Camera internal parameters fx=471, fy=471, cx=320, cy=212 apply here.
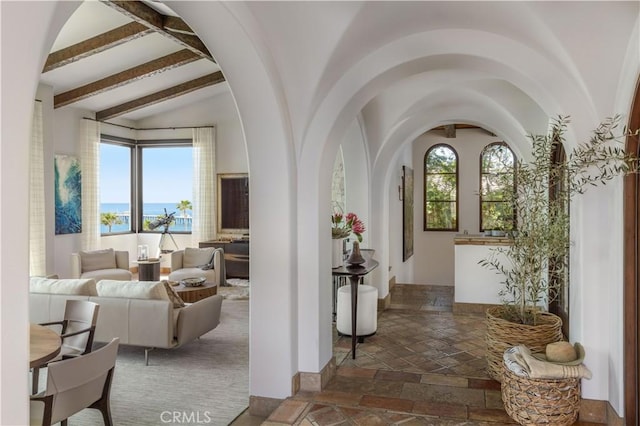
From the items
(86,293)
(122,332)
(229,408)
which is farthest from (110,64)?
(229,408)

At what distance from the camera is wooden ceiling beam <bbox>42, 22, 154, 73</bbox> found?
675cm

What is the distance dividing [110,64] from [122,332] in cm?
529

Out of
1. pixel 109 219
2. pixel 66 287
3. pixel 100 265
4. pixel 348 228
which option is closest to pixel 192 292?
pixel 66 287

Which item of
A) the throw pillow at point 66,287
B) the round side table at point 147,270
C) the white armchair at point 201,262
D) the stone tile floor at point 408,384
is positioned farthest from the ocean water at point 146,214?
the stone tile floor at point 408,384

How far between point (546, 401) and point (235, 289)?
6.60m

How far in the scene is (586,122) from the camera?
10.3 ft

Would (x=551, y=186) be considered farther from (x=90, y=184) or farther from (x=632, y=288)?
(x=90, y=184)

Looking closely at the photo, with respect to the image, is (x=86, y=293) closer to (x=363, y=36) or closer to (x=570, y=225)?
(x=363, y=36)

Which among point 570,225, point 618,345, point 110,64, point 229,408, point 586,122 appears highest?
point 110,64

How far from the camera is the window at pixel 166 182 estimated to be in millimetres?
11438

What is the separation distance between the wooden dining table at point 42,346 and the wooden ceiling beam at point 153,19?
375 cm

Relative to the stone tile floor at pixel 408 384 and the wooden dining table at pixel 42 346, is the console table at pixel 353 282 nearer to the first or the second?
the stone tile floor at pixel 408 384

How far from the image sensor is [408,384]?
12.8 feet

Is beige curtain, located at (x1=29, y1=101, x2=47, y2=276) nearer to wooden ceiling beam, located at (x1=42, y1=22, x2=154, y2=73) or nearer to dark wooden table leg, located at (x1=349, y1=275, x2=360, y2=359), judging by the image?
wooden ceiling beam, located at (x1=42, y1=22, x2=154, y2=73)
